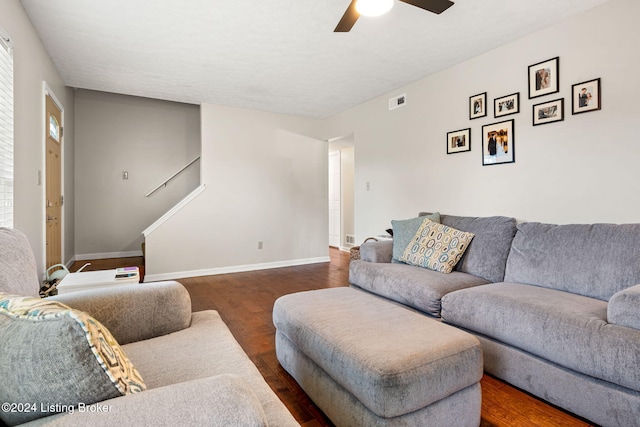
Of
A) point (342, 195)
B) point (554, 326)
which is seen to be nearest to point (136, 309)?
point (554, 326)

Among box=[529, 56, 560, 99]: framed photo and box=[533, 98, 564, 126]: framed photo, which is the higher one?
box=[529, 56, 560, 99]: framed photo

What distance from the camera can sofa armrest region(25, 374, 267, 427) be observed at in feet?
1.87

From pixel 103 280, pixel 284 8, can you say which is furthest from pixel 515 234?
pixel 103 280

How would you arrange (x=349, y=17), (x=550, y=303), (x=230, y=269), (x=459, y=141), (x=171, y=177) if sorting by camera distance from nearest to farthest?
(x=550, y=303) → (x=349, y=17) → (x=459, y=141) → (x=230, y=269) → (x=171, y=177)

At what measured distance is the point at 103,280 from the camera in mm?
2219

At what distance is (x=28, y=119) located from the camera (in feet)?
8.59

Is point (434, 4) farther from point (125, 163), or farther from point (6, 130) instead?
point (125, 163)

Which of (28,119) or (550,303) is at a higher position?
(28,119)

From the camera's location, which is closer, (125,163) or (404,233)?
(404,233)

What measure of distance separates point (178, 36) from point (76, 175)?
12.4 ft

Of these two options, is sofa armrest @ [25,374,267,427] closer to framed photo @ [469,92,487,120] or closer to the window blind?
the window blind

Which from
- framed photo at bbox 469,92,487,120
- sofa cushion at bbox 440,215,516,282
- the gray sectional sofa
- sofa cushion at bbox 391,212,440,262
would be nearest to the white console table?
the gray sectional sofa

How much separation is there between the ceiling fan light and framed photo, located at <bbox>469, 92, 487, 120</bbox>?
5.39 feet

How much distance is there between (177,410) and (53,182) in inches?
164
